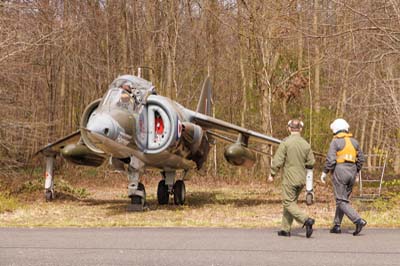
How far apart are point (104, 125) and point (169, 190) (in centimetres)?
454

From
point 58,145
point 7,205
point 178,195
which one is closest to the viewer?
point 7,205

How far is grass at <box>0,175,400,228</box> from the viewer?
10.9 m

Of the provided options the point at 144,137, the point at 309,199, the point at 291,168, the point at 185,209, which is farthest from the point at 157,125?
the point at 291,168

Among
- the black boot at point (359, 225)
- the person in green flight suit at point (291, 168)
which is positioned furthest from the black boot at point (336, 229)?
the person in green flight suit at point (291, 168)

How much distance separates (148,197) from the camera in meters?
19.4

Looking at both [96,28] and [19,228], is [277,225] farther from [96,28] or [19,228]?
[96,28]

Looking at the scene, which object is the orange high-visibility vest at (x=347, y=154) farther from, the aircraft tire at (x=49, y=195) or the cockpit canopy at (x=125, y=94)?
the aircraft tire at (x=49, y=195)

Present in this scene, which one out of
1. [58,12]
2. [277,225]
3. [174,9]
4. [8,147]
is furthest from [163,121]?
[58,12]

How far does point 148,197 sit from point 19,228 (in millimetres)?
9536

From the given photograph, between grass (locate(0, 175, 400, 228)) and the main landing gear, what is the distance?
0.90 ft

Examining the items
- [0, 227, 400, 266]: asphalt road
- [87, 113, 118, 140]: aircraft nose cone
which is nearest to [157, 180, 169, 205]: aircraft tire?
[87, 113, 118, 140]: aircraft nose cone

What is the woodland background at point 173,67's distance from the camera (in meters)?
19.0

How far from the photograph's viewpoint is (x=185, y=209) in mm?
14812

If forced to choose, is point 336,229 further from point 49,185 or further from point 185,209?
point 49,185
